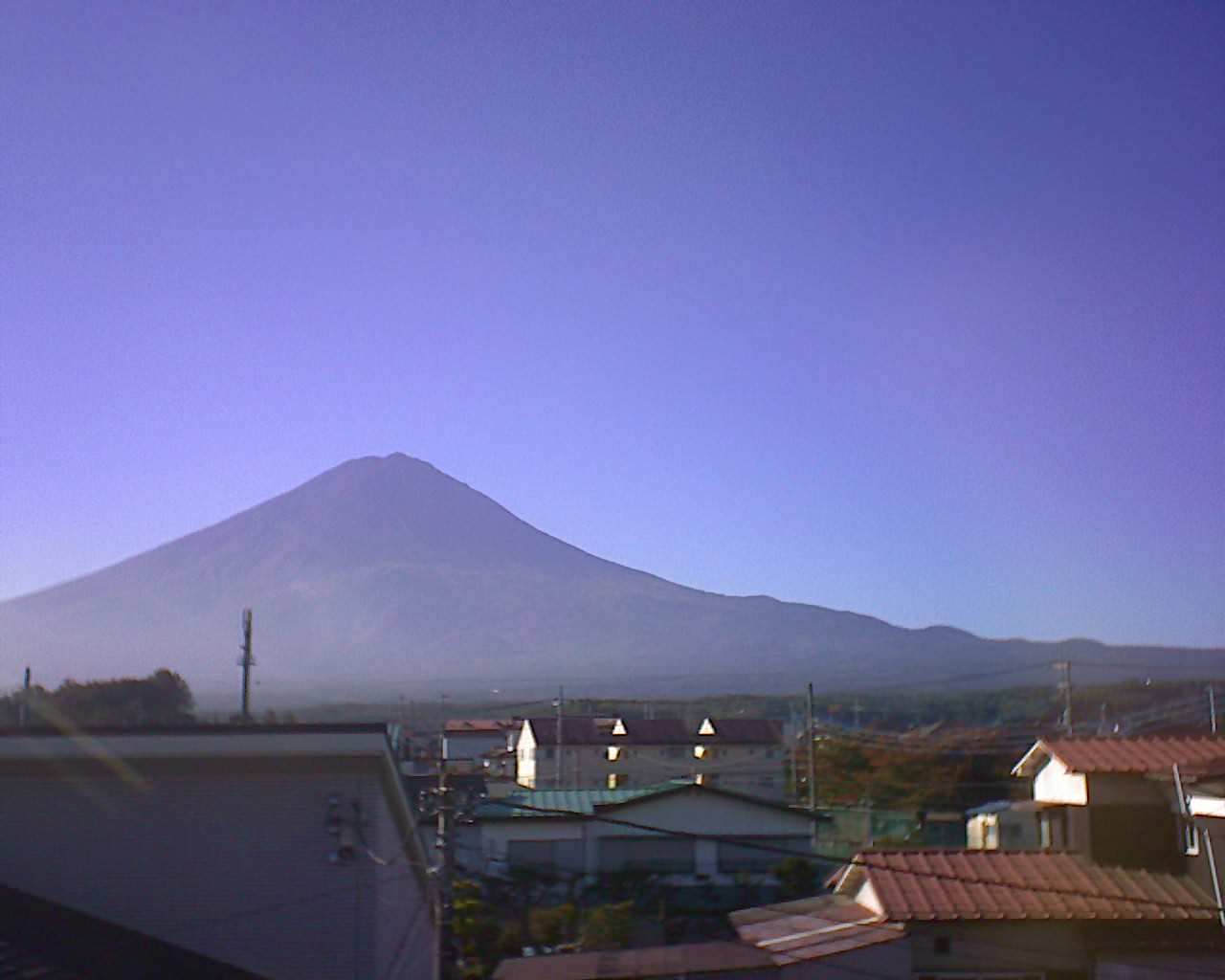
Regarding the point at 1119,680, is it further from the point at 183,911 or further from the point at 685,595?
the point at 685,595

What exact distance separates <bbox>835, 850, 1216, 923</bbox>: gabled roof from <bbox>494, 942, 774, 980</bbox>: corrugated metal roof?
3.86 ft

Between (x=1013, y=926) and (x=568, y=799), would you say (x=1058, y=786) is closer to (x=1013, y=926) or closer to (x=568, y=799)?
(x=1013, y=926)

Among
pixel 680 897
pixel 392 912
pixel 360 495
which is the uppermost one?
pixel 360 495

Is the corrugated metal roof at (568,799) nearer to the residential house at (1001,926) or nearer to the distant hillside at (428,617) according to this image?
the residential house at (1001,926)

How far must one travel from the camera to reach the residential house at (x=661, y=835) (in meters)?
18.9

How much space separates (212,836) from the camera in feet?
22.6

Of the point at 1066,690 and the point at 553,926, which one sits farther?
the point at 1066,690

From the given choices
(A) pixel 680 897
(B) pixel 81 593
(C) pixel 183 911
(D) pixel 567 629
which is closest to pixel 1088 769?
(C) pixel 183 911

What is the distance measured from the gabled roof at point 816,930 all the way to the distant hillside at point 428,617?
2926cm

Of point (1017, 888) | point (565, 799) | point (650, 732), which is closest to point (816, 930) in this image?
point (1017, 888)

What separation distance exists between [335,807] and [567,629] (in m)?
83.8

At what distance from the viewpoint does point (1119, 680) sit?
26.1 meters

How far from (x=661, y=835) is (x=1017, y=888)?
10524 mm

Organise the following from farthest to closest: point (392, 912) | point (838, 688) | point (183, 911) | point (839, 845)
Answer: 1. point (838, 688)
2. point (839, 845)
3. point (392, 912)
4. point (183, 911)
